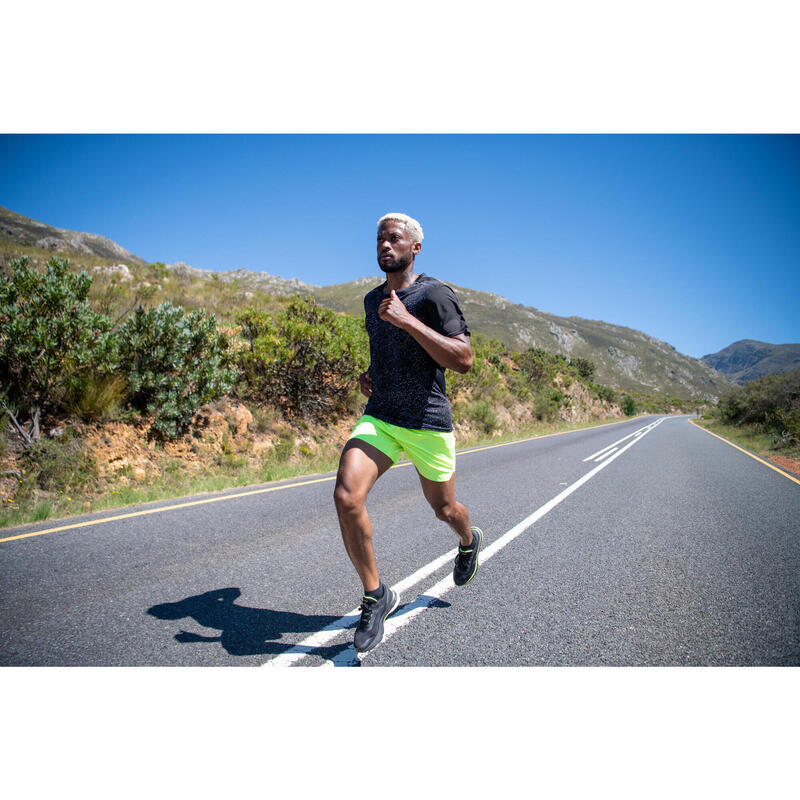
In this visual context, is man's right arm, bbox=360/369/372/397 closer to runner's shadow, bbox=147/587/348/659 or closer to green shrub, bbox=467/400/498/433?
runner's shadow, bbox=147/587/348/659

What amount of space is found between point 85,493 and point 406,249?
589cm

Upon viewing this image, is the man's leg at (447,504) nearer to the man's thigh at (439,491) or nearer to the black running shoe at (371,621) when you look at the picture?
the man's thigh at (439,491)

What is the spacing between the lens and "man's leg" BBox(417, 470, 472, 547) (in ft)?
8.68

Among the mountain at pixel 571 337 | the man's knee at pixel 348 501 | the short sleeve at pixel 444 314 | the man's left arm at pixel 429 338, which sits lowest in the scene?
the man's knee at pixel 348 501

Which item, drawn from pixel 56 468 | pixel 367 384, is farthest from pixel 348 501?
pixel 56 468

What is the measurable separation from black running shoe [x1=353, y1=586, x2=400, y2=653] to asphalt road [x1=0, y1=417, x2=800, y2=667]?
7cm

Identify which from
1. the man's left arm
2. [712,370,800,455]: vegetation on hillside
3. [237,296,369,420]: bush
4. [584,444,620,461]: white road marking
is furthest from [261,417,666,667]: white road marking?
[712,370,800,455]: vegetation on hillside

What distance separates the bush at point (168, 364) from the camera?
7.34m

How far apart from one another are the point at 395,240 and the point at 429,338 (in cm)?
71

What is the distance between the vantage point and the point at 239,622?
2.55 m

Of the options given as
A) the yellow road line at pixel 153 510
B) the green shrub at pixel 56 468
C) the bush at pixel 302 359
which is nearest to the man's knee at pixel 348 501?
the yellow road line at pixel 153 510

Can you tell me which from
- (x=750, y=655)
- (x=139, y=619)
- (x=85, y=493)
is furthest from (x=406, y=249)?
(x=85, y=493)

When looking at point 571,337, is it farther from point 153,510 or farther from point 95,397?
point 153,510

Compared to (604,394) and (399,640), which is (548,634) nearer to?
(399,640)
